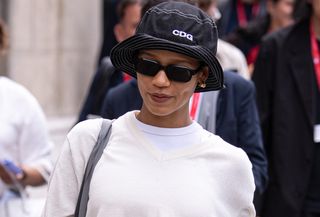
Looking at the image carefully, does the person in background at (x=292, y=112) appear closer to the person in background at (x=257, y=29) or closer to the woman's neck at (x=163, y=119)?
the person in background at (x=257, y=29)

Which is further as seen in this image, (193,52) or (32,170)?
(32,170)

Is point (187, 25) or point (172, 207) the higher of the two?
point (187, 25)

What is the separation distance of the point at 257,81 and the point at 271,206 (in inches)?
31.7

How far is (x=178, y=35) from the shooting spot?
338 cm

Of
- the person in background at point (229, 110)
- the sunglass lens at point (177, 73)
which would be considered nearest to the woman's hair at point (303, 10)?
the person in background at point (229, 110)

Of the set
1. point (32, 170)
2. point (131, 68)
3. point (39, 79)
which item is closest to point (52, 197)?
point (131, 68)

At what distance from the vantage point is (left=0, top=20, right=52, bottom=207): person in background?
5371mm

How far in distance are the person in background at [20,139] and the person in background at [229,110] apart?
0.51 m

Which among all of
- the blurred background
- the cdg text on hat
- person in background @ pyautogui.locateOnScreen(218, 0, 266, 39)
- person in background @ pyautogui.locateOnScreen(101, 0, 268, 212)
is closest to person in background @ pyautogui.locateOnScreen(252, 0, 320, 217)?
person in background @ pyautogui.locateOnScreen(101, 0, 268, 212)

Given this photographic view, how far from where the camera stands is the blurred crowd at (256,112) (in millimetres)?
4969

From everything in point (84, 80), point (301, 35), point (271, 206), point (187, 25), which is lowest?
point (84, 80)

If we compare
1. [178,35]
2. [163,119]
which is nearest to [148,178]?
[163,119]

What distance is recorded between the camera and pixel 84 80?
10.8 meters

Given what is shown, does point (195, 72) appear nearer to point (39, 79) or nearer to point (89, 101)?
point (89, 101)
